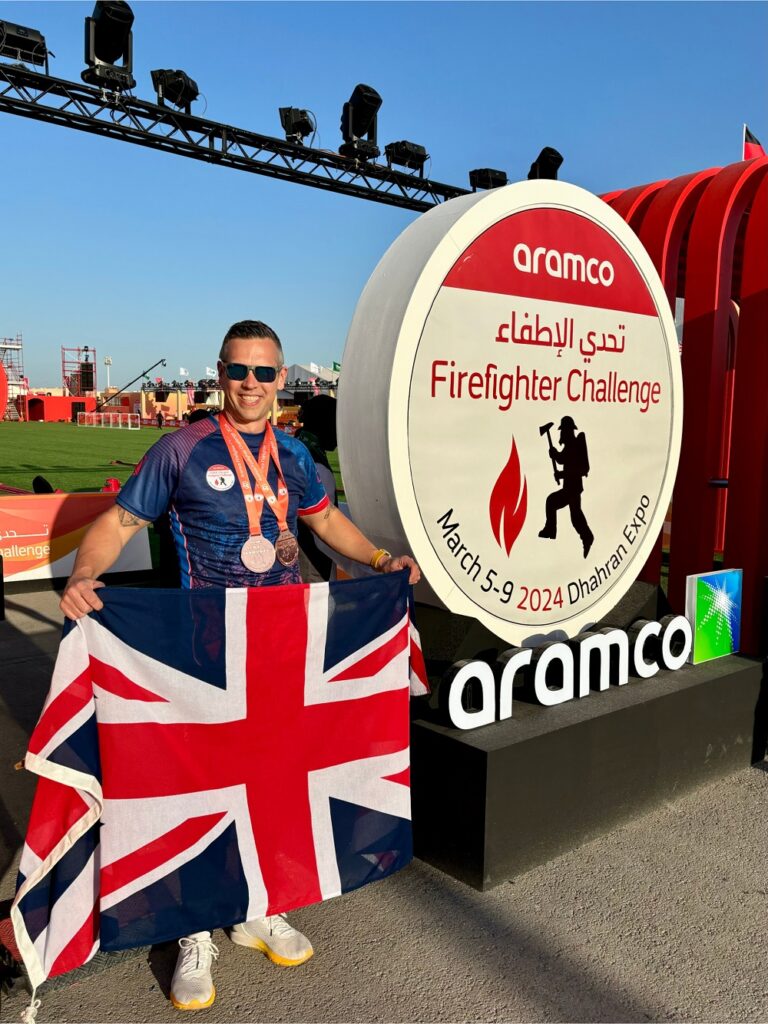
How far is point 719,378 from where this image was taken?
18.7ft

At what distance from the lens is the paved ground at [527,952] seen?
98.8 inches

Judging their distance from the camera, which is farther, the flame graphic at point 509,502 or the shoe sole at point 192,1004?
the flame graphic at point 509,502

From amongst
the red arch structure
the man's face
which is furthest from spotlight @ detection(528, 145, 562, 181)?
the man's face

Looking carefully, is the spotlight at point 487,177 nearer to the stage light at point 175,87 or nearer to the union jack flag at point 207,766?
the stage light at point 175,87

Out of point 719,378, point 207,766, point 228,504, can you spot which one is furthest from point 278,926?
point 719,378

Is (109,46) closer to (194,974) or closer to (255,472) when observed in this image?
(255,472)

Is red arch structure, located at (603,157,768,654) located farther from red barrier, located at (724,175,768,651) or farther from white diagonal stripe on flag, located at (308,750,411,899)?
white diagonal stripe on flag, located at (308,750,411,899)

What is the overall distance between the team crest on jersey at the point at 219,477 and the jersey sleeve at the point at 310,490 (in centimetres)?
30

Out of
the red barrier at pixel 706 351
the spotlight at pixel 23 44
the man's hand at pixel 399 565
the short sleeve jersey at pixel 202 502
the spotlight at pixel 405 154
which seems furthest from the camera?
the spotlight at pixel 405 154

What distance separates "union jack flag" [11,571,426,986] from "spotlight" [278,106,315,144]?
71.6ft

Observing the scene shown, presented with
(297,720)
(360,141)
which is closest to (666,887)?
(297,720)

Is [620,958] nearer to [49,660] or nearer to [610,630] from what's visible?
[610,630]

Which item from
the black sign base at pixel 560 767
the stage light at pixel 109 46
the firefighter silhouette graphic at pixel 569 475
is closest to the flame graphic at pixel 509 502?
the firefighter silhouette graphic at pixel 569 475

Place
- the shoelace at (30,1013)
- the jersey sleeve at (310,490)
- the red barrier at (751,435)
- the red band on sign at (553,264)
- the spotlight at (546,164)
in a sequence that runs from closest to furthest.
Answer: the shoelace at (30,1013)
the jersey sleeve at (310,490)
the red band on sign at (553,264)
the red barrier at (751,435)
the spotlight at (546,164)
